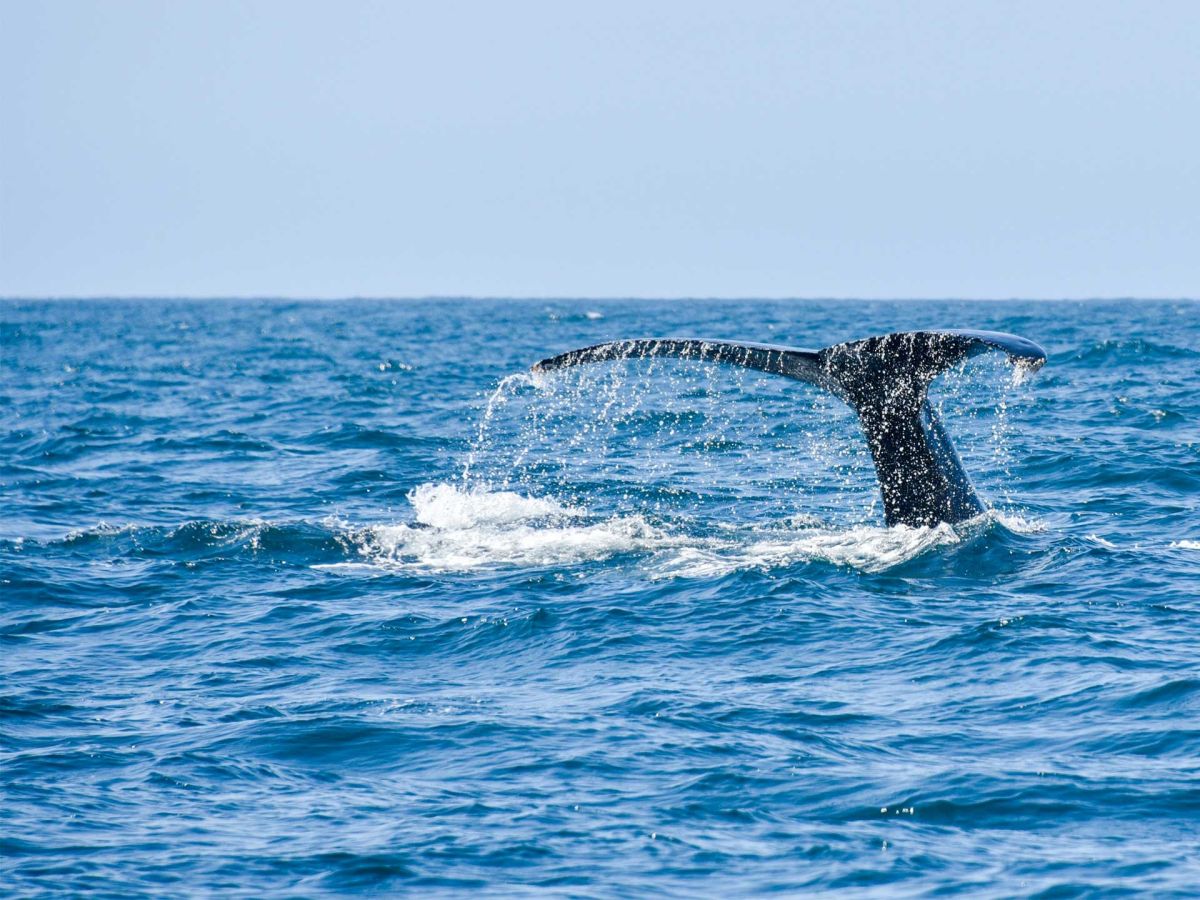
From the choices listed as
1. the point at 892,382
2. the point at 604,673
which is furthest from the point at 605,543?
the point at 604,673

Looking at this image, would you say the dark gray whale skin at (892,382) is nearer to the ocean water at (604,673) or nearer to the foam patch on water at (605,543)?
the foam patch on water at (605,543)

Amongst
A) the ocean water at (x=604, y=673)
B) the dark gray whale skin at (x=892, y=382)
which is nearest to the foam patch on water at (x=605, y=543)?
the ocean water at (x=604, y=673)

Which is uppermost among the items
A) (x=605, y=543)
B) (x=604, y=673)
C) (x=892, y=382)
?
(x=892, y=382)

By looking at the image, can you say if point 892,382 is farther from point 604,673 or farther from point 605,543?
point 604,673

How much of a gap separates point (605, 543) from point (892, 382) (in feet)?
10.6

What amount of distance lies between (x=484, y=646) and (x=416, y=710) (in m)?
1.71

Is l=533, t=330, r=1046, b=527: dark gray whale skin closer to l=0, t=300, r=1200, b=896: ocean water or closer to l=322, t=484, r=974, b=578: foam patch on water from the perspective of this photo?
l=322, t=484, r=974, b=578: foam patch on water

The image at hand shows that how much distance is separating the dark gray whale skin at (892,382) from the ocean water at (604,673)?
1.35 feet

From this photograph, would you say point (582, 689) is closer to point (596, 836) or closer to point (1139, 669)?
point (596, 836)

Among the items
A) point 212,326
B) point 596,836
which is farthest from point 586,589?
point 212,326

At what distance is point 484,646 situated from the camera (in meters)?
12.5

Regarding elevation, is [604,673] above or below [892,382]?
below

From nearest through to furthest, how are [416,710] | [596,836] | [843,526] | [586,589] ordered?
1. [596,836]
2. [416,710]
3. [586,589]
4. [843,526]

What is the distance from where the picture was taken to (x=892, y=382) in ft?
46.7
